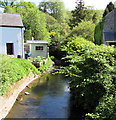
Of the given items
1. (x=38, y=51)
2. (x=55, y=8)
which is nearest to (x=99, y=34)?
(x=38, y=51)

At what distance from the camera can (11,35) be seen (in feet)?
49.3

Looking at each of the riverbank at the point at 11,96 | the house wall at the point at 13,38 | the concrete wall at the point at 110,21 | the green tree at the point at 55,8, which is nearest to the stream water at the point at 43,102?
the riverbank at the point at 11,96

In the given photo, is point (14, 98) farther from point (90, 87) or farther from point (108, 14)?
point (108, 14)

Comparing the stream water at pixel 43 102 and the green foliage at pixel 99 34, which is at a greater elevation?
the green foliage at pixel 99 34

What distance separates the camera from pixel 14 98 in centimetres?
920

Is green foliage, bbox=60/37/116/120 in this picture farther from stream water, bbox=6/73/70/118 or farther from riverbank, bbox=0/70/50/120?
riverbank, bbox=0/70/50/120

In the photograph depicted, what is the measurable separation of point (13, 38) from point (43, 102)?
8027 millimetres

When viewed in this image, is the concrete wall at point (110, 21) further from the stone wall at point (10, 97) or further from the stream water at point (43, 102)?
the stone wall at point (10, 97)

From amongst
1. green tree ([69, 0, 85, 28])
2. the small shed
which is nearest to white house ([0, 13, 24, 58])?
the small shed

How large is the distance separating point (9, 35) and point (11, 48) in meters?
1.28

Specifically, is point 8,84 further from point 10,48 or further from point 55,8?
point 55,8

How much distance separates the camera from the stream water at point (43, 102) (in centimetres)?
795

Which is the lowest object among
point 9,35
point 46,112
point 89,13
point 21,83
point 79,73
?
point 46,112

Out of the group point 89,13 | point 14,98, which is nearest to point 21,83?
point 14,98
